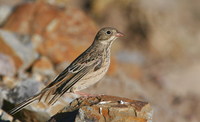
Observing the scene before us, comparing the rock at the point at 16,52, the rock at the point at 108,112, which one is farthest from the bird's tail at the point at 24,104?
the rock at the point at 16,52

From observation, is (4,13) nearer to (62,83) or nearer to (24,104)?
(62,83)

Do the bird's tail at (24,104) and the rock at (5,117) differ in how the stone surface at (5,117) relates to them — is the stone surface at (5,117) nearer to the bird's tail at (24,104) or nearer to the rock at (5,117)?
the rock at (5,117)

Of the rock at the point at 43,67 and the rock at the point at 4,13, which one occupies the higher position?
the rock at the point at 4,13

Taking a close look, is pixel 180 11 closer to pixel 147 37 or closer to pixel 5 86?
pixel 147 37

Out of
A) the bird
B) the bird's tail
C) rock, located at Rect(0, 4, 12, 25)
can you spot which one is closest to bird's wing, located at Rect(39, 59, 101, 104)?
the bird

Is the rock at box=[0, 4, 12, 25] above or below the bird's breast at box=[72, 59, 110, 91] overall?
above

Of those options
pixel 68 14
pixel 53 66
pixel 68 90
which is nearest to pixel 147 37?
pixel 68 14

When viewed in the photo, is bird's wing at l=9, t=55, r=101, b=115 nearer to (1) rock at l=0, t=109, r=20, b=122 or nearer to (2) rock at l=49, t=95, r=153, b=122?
(1) rock at l=0, t=109, r=20, b=122
